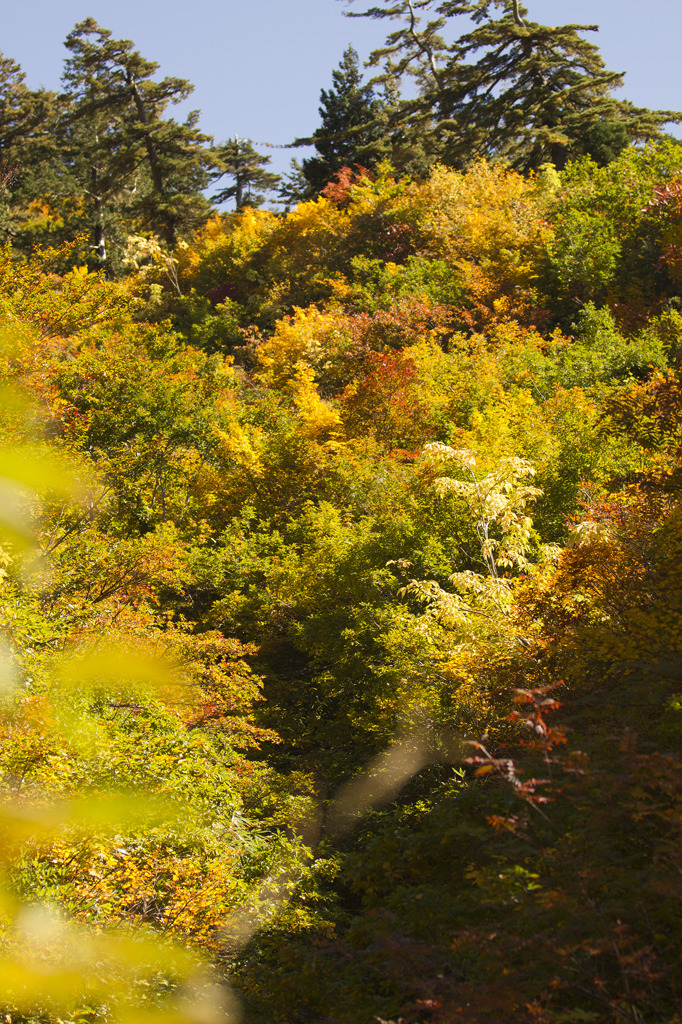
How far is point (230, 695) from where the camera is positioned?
9.48m

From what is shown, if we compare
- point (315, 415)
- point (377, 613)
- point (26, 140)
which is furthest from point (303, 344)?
point (26, 140)

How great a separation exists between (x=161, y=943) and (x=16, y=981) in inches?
217

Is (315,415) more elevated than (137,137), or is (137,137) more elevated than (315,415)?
(137,137)

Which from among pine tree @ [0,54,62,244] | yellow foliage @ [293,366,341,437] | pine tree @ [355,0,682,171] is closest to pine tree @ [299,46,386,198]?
pine tree @ [355,0,682,171]

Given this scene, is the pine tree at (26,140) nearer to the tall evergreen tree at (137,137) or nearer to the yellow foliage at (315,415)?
the tall evergreen tree at (137,137)

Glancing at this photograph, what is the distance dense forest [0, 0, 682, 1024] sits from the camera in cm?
382

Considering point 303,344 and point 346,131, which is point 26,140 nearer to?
point 346,131

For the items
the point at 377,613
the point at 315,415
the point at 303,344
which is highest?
the point at 303,344

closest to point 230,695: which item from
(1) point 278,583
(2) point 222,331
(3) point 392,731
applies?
(3) point 392,731

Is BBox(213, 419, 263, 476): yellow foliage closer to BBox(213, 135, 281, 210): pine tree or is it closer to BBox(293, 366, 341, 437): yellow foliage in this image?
BBox(293, 366, 341, 437): yellow foliage

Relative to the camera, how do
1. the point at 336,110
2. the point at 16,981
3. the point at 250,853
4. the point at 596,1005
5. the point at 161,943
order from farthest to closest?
the point at 336,110
the point at 250,853
the point at 161,943
the point at 596,1005
the point at 16,981

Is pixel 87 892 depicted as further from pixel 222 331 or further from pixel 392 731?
pixel 222 331

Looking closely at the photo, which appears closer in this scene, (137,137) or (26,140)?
(137,137)

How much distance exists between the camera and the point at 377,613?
10.1 meters
